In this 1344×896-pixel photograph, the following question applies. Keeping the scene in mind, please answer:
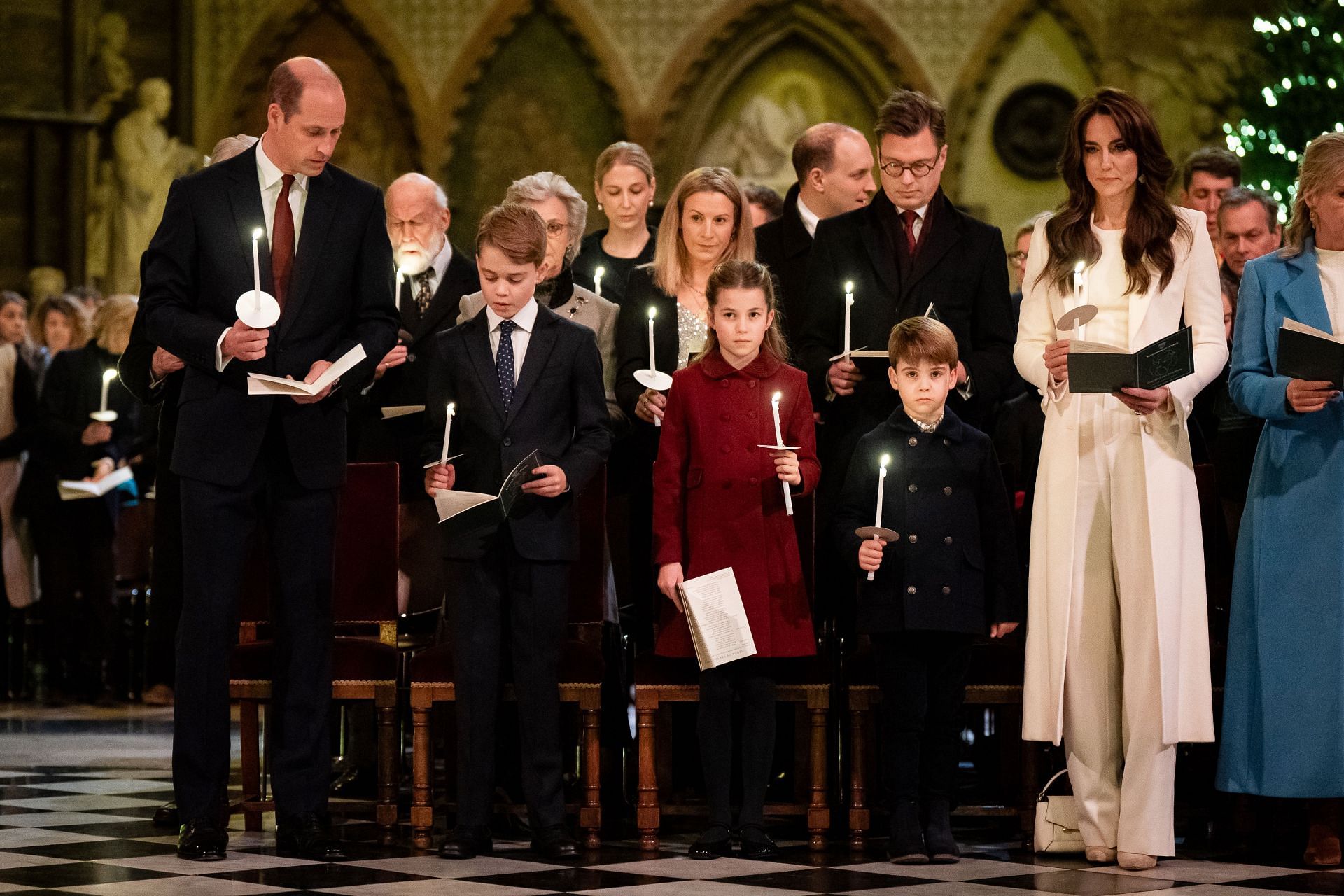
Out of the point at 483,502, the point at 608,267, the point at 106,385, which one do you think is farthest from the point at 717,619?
the point at 106,385

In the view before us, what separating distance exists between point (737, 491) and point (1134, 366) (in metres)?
1.08

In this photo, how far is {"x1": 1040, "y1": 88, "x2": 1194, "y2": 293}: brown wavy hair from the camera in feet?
15.9

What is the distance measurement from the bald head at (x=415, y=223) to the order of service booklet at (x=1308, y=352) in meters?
2.79

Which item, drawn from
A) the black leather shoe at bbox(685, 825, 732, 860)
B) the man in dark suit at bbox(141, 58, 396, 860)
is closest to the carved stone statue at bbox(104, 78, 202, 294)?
the man in dark suit at bbox(141, 58, 396, 860)

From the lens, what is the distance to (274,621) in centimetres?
480

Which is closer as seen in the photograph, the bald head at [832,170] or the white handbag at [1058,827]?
the white handbag at [1058,827]

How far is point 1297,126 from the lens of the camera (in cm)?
1012

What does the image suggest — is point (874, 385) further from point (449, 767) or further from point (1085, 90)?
point (1085, 90)

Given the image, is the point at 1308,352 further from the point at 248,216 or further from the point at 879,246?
the point at 248,216

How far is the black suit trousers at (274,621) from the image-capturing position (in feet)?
15.3

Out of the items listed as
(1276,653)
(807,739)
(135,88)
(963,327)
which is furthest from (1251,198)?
(135,88)

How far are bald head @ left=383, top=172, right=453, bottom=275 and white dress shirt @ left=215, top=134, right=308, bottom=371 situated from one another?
1.41 meters

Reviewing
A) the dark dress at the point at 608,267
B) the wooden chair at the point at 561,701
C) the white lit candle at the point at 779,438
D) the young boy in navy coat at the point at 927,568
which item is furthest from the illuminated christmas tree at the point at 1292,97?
the wooden chair at the point at 561,701

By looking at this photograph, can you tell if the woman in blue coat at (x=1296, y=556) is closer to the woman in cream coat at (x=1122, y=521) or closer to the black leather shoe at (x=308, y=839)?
the woman in cream coat at (x=1122, y=521)
